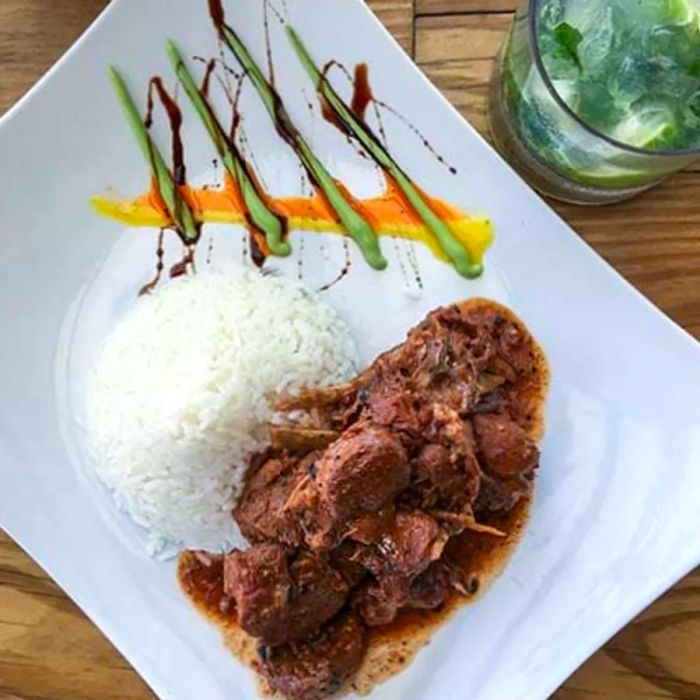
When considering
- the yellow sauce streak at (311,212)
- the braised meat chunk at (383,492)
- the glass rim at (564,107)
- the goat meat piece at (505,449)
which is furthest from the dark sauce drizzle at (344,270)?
the glass rim at (564,107)

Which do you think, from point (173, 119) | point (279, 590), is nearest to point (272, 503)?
point (279, 590)

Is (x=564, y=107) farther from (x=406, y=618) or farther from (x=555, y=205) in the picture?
(x=406, y=618)

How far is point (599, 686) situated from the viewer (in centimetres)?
266

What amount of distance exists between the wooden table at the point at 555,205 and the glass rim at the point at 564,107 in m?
0.40

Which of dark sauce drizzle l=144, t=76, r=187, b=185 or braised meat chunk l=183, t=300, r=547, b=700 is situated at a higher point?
dark sauce drizzle l=144, t=76, r=187, b=185

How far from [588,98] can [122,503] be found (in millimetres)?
1369

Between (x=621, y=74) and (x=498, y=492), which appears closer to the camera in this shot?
(x=621, y=74)

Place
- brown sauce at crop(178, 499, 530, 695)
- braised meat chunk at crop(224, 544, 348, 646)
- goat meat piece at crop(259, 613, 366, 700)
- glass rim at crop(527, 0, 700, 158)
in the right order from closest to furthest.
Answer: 1. glass rim at crop(527, 0, 700, 158)
2. braised meat chunk at crop(224, 544, 348, 646)
3. goat meat piece at crop(259, 613, 366, 700)
4. brown sauce at crop(178, 499, 530, 695)

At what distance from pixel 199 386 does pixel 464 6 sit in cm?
108

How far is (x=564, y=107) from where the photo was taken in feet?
7.40

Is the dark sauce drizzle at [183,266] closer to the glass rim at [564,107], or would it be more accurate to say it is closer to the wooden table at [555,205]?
the wooden table at [555,205]

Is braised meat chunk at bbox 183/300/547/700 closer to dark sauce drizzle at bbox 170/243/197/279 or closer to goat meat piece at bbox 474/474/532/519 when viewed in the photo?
goat meat piece at bbox 474/474/532/519

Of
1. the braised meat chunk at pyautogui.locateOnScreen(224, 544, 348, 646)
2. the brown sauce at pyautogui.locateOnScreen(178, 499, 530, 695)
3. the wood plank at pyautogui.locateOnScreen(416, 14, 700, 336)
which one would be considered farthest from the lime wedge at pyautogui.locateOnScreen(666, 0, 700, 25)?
the braised meat chunk at pyautogui.locateOnScreen(224, 544, 348, 646)

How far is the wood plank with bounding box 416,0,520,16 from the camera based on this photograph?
2670mm
